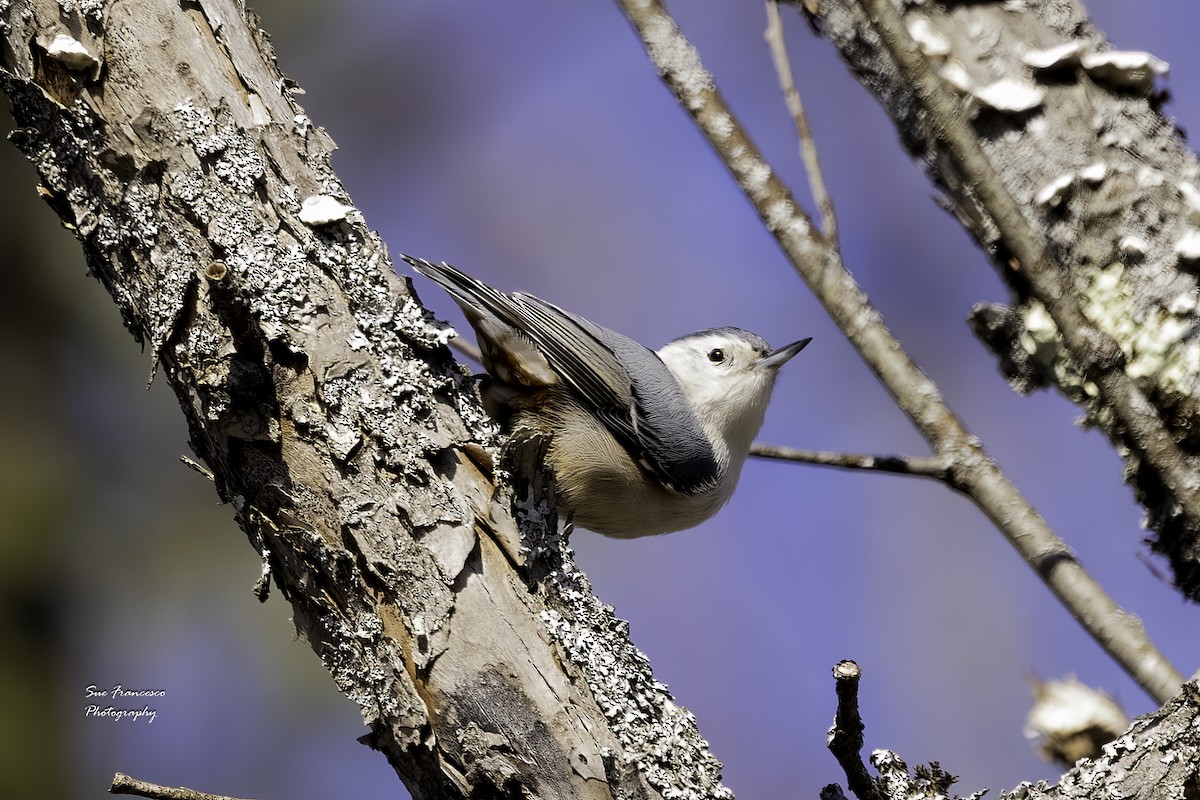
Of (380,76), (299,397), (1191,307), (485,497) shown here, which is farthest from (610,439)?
(380,76)

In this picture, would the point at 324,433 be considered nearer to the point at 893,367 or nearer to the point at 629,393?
the point at 893,367

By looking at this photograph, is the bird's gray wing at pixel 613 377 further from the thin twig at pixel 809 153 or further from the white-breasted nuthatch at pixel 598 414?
the thin twig at pixel 809 153

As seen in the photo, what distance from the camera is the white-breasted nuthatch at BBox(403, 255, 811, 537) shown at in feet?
7.30

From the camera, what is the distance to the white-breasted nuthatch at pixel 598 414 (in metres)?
2.23

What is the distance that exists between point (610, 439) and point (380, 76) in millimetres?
3495

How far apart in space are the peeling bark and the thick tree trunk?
2.85 ft

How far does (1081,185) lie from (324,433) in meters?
1.27

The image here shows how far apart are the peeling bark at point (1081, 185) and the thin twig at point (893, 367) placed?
0.28 m

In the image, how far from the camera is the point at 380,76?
17.1ft

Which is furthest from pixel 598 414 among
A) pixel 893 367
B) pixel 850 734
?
pixel 850 734

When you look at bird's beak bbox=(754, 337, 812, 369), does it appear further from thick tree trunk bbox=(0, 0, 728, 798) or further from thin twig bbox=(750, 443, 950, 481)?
thick tree trunk bbox=(0, 0, 728, 798)

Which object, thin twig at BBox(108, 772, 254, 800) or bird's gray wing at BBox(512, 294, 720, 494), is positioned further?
bird's gray wing at BBox(512, 294, 720, 494)

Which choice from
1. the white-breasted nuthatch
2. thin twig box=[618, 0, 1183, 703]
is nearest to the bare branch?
thin twig box=[618, 0, 1183, 703]

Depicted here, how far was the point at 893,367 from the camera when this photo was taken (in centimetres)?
157
